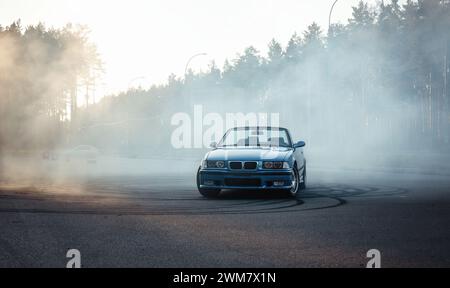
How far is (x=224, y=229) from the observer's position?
8.71 meters

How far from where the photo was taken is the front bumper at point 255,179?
41.1 ft

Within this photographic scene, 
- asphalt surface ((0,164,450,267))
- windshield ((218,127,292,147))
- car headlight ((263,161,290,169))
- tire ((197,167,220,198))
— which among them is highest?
windshield ((218,127,292,147))

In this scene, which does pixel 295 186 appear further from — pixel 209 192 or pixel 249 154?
pixel 209 192

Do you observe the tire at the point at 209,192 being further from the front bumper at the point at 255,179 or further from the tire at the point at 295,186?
the tire at the point at 295,186

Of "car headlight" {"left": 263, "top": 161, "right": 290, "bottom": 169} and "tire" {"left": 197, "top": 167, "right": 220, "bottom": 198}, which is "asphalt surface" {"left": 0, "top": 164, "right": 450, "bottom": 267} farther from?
"car headlight" {"left": 263, "top": 161, "right": 290, "bottom": 169}

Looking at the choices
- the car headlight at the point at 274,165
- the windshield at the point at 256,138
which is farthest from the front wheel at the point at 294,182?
the windshield at the point at 256,138

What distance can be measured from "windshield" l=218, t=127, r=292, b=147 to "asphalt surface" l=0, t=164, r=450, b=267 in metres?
1.10

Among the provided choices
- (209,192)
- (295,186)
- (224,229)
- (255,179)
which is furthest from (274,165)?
(224,229)

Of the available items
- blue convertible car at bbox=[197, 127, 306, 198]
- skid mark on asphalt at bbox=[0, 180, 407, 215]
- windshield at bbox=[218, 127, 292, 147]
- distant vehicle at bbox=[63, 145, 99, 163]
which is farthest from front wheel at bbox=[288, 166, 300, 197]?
distant vehicle at bbox=[63, 145, 99, 163]

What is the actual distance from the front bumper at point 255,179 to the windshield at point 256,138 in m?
1.41

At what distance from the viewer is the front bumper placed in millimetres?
12523

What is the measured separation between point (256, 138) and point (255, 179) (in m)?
1.89
